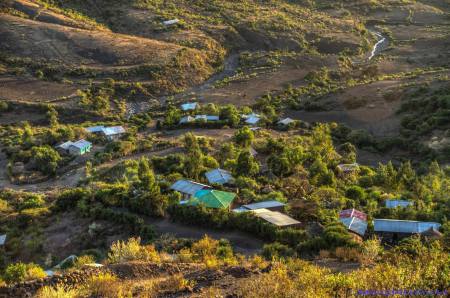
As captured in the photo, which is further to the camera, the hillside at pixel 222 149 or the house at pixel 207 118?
the house at pixel 207 118

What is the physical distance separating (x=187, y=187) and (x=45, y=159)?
16.4m

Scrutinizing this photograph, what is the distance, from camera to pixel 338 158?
32.8 meters

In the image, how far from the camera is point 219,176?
82.1 feet

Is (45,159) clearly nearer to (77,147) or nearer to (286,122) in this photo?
(77,147)

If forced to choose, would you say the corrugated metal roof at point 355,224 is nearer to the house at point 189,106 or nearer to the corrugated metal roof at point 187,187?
the corrugated metal roof at point 187,187

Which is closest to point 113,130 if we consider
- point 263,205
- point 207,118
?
point 207,118

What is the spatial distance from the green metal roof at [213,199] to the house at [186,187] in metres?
0.71

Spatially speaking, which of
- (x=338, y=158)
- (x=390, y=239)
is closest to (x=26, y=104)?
(x=338, y=158)

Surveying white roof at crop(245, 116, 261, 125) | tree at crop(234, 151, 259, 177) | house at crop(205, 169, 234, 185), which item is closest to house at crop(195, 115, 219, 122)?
white roof at crop(245, 116, 261, 125)

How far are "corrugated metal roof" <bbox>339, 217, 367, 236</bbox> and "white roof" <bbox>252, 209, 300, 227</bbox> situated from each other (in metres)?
1.89

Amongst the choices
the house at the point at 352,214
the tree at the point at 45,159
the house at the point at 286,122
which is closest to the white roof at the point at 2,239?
the tree at the point at 45,159

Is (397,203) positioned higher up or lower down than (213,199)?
lower down

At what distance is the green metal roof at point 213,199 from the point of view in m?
19.4

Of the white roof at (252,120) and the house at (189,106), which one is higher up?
the white roof at (252,120)
